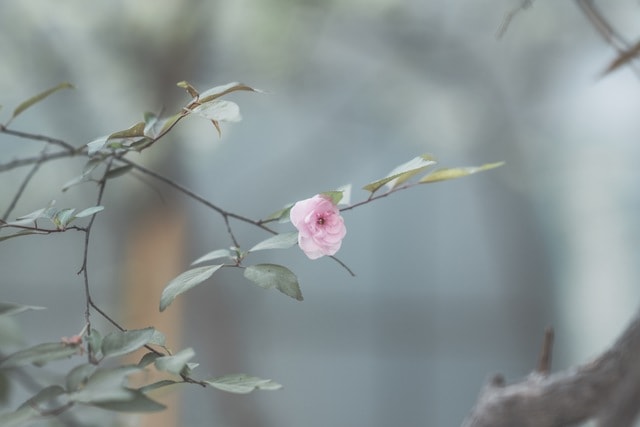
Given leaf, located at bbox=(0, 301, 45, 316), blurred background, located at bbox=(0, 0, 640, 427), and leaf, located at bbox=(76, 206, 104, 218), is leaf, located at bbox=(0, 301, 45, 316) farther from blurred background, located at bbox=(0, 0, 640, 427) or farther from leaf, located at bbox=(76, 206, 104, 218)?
blurred background, located at bbox=(0, 0, 640, 427)

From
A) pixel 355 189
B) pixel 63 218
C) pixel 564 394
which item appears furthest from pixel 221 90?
pixel 355 189

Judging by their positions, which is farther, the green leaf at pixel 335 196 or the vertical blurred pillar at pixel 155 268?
the vertical blurred pillar at pixel 155 268

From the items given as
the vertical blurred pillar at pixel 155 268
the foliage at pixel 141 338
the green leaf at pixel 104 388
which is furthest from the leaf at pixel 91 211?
the vertical blurred pillar at pixel 155 268

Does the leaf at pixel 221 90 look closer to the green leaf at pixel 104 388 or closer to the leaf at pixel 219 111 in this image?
the leaf at pixel 219 111

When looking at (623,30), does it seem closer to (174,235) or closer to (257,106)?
(257,106)

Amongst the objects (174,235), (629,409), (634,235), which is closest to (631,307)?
(634,235)

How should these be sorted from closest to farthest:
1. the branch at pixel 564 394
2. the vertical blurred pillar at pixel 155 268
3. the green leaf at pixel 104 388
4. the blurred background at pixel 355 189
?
the green leaf at pixel 104 388, the branch at pixel 564 394, the vertical blurred pillar at pixel 155 268, the blurred background at pixel 355 189
